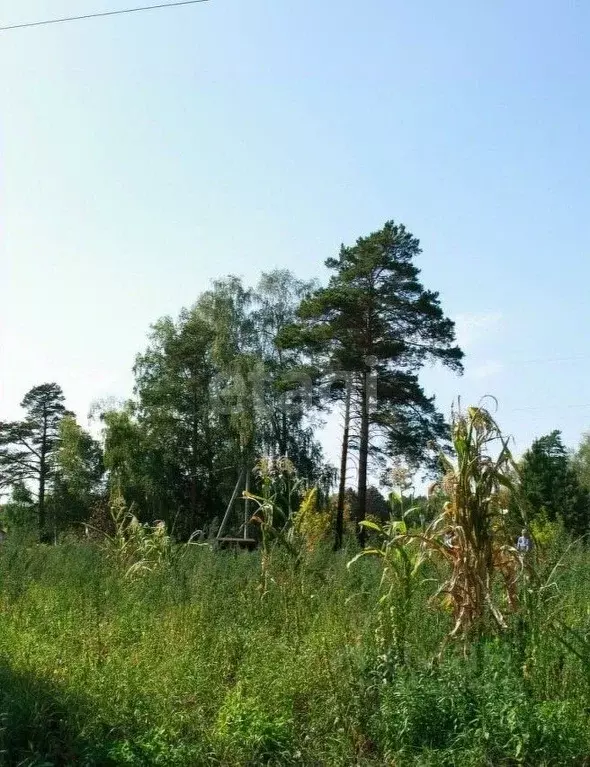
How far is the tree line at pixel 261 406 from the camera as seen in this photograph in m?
28.9

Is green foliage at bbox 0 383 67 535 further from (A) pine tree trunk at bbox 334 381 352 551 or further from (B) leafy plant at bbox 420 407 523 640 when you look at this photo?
(B) leafy plant at bbox 420 407 523 640

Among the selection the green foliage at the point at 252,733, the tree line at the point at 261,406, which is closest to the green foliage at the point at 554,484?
the tree line at the point at 261,406

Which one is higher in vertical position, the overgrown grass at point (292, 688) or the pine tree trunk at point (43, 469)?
the pine tree trunk at point (43, 469)

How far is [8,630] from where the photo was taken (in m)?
6.86

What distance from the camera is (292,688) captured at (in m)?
4.75

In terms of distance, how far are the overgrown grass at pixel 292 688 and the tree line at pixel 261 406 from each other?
17220 millimetres

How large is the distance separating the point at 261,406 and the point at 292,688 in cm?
3220

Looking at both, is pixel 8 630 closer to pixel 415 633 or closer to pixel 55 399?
pixel 415 633

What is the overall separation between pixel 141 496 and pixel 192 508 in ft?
8.09

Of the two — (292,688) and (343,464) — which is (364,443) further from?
(292,688)

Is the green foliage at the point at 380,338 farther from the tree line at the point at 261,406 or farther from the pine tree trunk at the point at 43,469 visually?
the pine tree trunk at the point at 43,469

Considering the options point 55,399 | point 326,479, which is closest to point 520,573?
point 326,479

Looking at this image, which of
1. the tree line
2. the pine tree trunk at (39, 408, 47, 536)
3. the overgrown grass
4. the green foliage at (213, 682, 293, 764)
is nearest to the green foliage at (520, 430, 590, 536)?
the tree line

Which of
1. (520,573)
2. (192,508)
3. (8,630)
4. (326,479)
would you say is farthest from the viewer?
(192,508)
